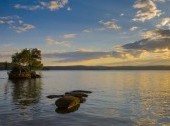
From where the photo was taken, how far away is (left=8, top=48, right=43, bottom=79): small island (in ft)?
466

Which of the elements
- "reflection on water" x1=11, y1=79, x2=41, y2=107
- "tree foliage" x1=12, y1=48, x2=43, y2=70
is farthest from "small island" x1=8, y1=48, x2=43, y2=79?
"reflection on water" x1=11, y1=79, x2=41, y2=107

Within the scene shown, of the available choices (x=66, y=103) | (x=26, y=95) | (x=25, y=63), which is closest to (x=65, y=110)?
(x=66, y=103)

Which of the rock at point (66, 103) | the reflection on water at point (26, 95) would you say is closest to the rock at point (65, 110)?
the rock at point (66, 103)

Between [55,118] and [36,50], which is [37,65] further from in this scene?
[55,118]

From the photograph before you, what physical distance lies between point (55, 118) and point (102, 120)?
5.79 m

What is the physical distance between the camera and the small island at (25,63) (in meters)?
142

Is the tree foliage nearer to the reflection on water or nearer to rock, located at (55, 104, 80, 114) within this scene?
the reflection on water

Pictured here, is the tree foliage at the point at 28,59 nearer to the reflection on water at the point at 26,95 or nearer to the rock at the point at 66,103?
the reflection on water at the point at 26,95

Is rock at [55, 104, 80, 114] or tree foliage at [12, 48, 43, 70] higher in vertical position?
tree foliage at [12, 48, 43, 70]

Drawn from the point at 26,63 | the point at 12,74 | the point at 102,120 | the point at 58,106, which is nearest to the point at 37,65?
the point at 26,63

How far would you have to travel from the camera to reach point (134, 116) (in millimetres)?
38531

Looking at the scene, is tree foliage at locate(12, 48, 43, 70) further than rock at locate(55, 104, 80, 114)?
Yes

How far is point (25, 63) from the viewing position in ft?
507

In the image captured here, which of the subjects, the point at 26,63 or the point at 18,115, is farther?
the point at 26,63
